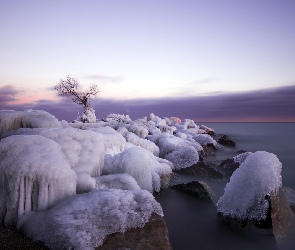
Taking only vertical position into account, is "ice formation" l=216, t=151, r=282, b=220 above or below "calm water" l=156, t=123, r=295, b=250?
above

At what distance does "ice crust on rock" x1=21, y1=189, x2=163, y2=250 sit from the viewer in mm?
4139

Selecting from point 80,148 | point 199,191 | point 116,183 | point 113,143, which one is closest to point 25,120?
point 113,143

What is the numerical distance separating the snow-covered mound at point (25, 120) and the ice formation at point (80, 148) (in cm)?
167

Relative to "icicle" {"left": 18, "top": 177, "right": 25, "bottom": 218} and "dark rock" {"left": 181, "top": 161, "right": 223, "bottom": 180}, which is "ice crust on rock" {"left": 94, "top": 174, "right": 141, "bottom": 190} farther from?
"dark rock" {"left": 181, "top": 161, "right": 223, "bottom": 180}

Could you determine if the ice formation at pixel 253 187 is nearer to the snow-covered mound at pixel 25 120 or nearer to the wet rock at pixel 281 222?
the wet rock at pixel 281 222

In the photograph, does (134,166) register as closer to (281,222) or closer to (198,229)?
(198,229)

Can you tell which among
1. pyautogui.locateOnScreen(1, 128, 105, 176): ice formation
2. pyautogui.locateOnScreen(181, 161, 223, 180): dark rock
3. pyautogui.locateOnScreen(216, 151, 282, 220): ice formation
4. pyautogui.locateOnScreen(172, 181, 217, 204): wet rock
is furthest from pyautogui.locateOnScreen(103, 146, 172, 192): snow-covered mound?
pyautogui.locateOnScreen(181, 161, 223, 180): dark rock

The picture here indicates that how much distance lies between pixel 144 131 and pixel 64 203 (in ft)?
48.4

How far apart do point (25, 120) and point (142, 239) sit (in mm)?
8072

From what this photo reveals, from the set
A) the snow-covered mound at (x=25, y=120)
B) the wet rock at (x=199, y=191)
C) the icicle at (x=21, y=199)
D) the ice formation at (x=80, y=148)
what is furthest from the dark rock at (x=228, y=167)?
the icicle at (x=21, y=199)

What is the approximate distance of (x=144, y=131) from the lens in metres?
19.5

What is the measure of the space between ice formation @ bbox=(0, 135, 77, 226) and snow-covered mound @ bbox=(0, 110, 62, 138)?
4601 millimetres

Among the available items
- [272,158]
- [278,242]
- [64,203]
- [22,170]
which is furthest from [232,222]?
[22,170]

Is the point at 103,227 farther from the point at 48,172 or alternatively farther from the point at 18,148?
the point at 18,148
